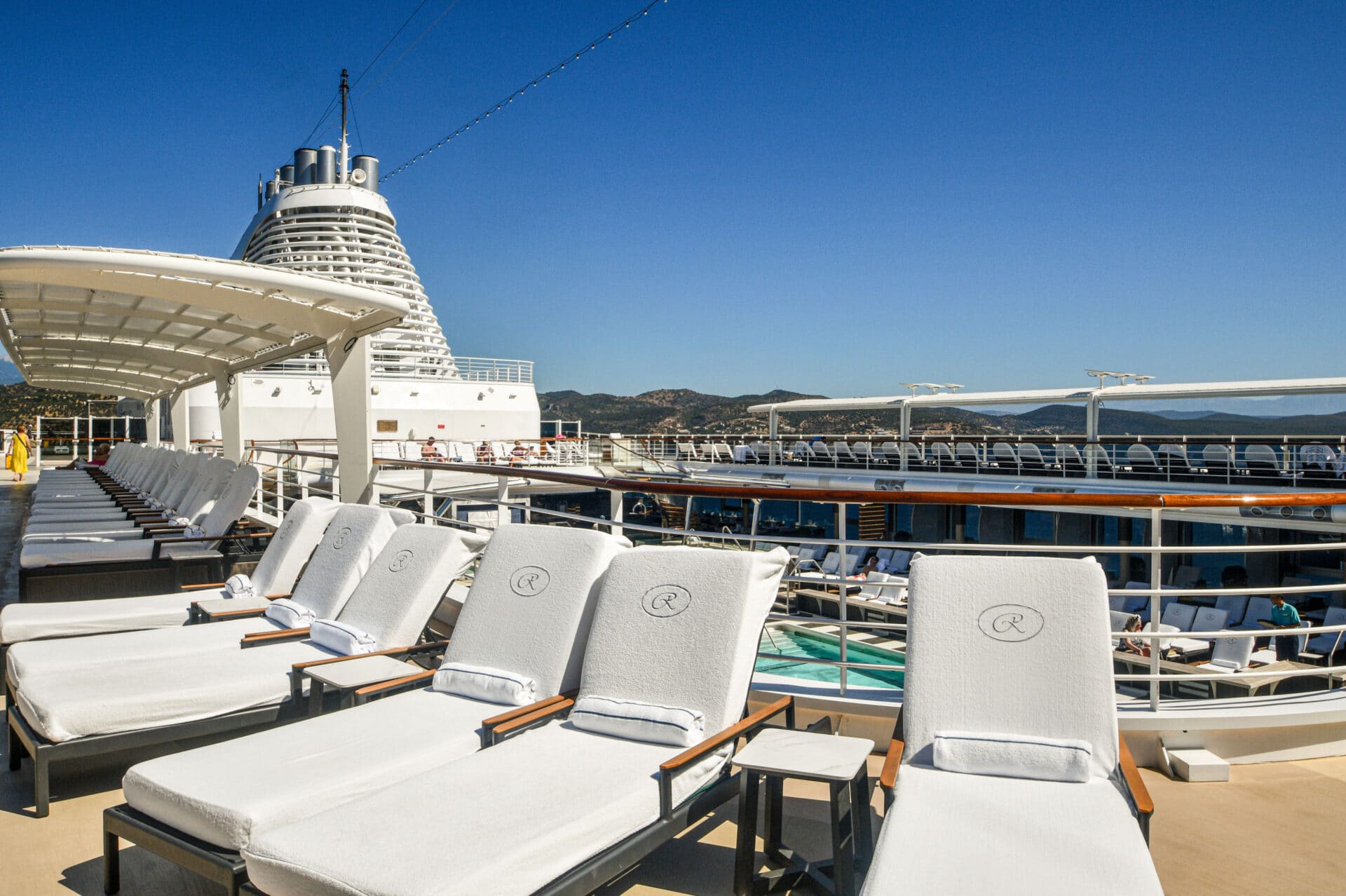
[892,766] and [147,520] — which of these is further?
[147,520]

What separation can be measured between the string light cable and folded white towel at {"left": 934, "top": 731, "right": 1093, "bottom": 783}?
845 cm

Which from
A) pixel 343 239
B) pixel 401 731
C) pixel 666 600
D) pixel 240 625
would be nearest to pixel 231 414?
pixel 240 625

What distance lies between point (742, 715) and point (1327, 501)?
192 centimetres

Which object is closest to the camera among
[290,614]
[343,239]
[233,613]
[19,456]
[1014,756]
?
[1014,756]

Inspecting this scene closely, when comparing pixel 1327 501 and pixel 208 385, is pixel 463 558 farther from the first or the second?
pixel 208 385

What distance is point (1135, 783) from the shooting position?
1.89 metres

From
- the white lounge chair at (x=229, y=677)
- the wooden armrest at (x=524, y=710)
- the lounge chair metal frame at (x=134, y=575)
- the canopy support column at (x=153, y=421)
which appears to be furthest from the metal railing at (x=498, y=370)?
the wooden armrest at (x=524, y=710)

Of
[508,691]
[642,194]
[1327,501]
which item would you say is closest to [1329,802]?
[1327,501]

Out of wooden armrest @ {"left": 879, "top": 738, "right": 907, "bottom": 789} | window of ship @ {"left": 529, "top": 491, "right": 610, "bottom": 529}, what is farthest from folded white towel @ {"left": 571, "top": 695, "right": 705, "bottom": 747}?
window of ship @ {"left": 529, "top": 491, "right": 610, "bottom": 529}

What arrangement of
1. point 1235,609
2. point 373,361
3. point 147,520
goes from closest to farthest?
point 147,520 → point 1235,609 → point 373,361

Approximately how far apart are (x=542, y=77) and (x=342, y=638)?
34.1ft

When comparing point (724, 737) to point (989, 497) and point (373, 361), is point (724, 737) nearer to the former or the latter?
point (989, 497)

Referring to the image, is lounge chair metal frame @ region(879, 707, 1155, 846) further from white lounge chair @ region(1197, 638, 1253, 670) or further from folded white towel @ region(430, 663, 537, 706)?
white lounge chair @ region(1197, 638, 1253, 670)

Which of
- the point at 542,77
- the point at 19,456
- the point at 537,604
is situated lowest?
the point at 537,604
